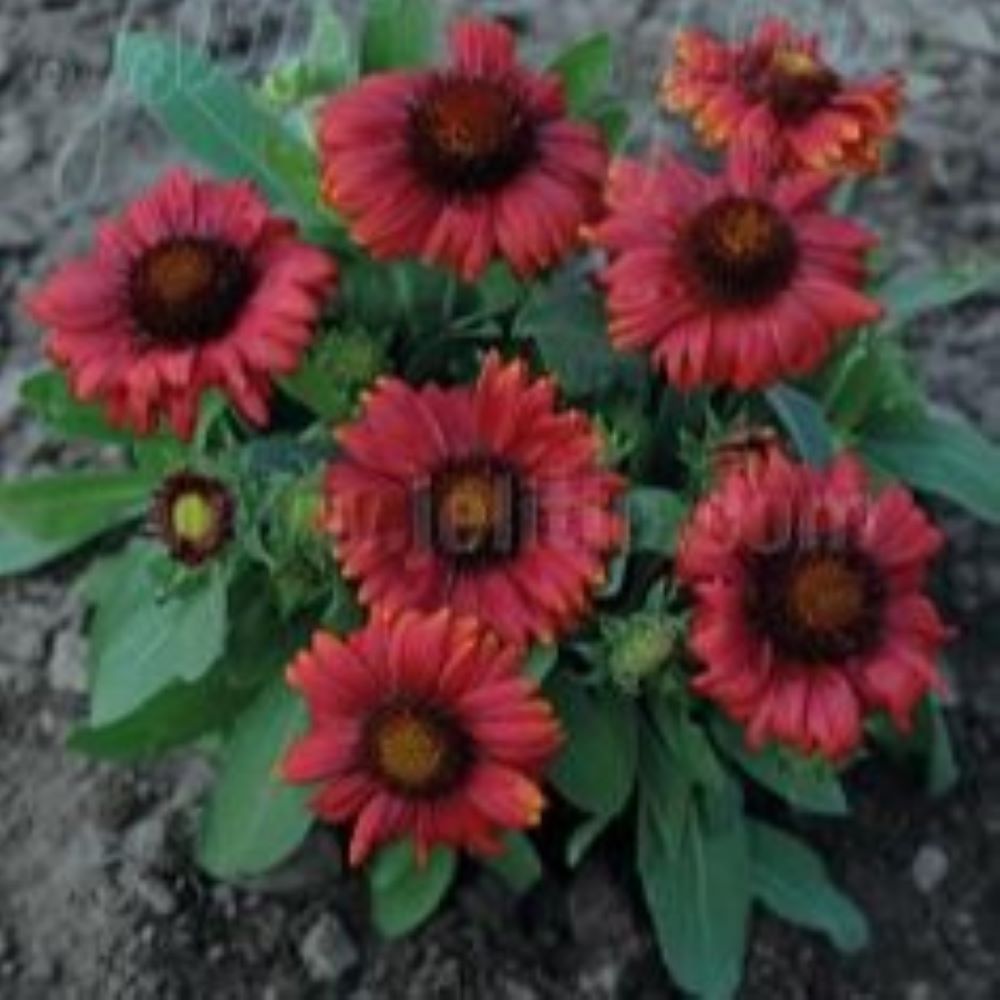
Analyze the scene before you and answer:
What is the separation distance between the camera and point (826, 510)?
1.86 m

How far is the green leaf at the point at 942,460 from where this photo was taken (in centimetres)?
231

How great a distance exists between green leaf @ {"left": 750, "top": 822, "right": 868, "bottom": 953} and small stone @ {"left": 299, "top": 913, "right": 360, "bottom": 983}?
35 centimetres

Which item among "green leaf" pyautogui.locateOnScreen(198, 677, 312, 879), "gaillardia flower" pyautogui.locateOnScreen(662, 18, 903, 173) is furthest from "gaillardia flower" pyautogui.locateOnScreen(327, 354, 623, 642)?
"gaillardia flower" pyautogui.locateOnScreen(662, 18, 903, 173)

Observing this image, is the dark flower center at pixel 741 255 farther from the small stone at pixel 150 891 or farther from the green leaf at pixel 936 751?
the small stone at pixel 150 891

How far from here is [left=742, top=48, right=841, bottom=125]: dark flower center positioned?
212 cm

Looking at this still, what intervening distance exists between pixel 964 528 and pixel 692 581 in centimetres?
71

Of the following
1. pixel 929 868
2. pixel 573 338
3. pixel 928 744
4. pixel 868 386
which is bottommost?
pixel 929 868

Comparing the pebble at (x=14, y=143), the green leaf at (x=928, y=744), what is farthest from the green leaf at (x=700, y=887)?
the pebble at (x=14, y=143)

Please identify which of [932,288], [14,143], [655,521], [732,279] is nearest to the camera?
[732,279]

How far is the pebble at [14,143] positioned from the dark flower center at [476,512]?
118cm

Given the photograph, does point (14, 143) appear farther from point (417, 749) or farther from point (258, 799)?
point (417, 749)

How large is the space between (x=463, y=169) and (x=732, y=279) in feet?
0.72

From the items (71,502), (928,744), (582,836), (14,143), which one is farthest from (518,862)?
(14,143)

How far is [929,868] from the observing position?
7.52 ft
